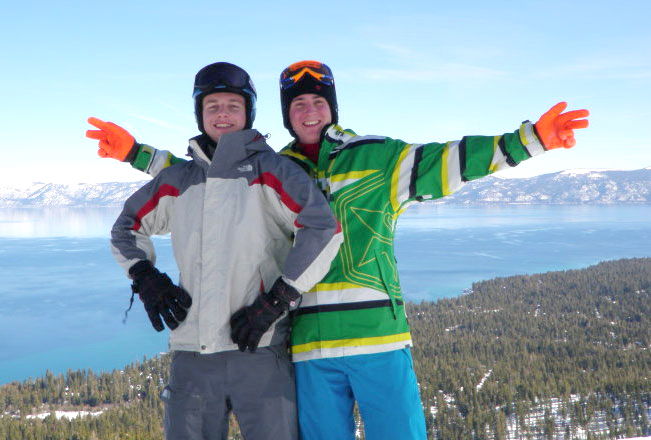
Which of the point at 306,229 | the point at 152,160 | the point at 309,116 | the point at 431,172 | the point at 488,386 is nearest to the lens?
the point at 306,229

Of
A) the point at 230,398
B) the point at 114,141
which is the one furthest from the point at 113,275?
the point at 230,398

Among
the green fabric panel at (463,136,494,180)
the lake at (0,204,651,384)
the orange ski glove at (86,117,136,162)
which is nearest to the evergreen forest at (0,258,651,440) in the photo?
the lake at (0,204,651,384)

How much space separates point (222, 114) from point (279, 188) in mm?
512

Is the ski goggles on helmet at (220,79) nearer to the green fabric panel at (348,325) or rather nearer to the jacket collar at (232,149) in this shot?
the jacket collar at (232,149)

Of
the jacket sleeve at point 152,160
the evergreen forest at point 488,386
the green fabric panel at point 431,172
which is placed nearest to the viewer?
the green fabric panel at point 431,172

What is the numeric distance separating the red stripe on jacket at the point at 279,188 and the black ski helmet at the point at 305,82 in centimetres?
57

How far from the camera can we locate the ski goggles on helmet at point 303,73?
7.89ft

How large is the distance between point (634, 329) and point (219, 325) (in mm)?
53050

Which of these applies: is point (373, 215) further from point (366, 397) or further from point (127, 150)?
point (127, 150)

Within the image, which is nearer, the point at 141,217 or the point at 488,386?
the point at 141,217

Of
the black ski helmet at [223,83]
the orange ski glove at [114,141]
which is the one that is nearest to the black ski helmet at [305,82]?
the black ski helmet at [223,83]

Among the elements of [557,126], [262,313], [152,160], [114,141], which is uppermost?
[114,141]

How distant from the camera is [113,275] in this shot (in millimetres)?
56812

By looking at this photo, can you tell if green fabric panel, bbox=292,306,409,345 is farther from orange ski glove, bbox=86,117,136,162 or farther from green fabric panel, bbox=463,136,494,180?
orange ski glove, bbox=86,117,136,162
